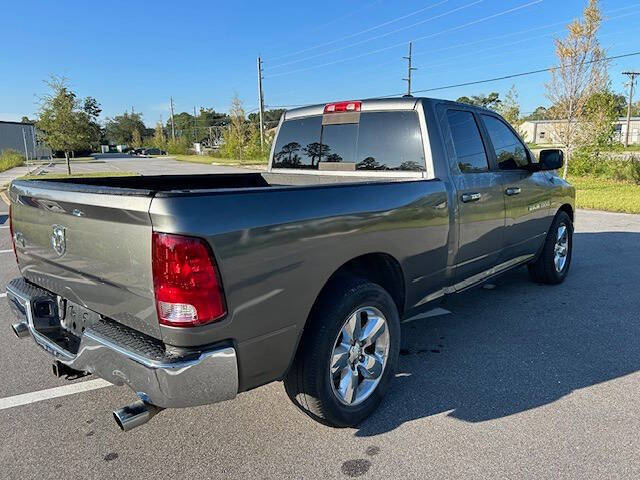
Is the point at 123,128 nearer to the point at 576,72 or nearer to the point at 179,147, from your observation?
the point at 179,147

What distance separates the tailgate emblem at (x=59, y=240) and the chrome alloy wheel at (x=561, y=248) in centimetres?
497

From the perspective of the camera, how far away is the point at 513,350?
384 cm

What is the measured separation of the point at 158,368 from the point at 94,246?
713 millimetres

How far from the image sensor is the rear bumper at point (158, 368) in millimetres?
2023

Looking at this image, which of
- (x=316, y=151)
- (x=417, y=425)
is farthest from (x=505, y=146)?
(x=417, y=425)

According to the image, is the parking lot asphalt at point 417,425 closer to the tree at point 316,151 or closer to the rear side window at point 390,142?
the rear side window at point 390,142

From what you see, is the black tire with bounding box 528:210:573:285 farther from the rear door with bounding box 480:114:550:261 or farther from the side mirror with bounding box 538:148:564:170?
the side mirror with bounding box 538:148:564:170

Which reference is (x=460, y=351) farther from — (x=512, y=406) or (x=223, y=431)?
(x=223, y=431)

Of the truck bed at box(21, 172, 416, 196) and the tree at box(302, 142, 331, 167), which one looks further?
the tree at box(302, 142, 331, 167)

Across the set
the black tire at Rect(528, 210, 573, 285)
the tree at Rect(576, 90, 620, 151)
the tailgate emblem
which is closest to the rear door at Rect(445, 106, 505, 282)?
the black tire at Rect(528, 210, 573, 285)

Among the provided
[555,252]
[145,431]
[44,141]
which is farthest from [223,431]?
[44,141]

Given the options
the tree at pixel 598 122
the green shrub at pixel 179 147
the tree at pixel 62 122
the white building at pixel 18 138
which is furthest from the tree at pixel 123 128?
the tree at pixel 598 122

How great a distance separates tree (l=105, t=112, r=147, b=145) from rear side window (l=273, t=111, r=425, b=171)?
119m

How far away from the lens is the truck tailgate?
2.07 metres
